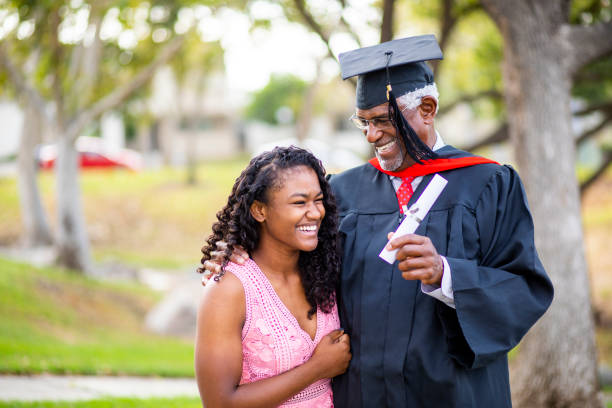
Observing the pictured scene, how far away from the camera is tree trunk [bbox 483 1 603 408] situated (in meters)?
5.50

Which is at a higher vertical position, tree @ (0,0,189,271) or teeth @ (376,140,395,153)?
tree @ (0,0,189,271)

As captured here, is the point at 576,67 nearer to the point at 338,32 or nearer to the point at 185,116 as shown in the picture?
the point at 338,32

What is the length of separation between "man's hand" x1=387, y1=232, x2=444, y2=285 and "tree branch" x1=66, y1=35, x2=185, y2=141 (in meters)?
9.73

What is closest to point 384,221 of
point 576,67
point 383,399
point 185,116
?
point 383,399

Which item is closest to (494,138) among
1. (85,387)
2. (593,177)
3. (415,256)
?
(593,177)

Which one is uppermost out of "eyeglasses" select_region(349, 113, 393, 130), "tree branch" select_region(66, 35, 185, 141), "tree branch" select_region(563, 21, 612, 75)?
"tree branch" select_region(66, 35, 185, 141)

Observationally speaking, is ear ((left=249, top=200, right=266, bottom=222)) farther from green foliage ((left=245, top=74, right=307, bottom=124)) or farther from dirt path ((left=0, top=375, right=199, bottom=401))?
green foliage ((left=245, top=74, right=307, bottom=124))

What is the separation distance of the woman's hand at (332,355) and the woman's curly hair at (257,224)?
0.41ft

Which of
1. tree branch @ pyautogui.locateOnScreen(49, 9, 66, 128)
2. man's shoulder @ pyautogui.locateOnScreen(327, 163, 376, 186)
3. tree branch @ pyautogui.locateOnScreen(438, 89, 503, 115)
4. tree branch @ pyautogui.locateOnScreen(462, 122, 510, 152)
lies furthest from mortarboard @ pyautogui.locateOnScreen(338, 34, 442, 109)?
tree branch @ pyautogui.locateOnScreen(49, 9, 66, 128)

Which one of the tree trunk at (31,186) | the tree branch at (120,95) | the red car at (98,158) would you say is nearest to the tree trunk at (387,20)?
the tree branch at (120,95)

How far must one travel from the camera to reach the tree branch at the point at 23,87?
12047 mm

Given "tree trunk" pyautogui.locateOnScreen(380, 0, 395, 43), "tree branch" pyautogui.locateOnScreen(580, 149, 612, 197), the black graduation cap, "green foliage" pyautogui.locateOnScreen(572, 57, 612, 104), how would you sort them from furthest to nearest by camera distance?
"tree branch" pyautogui.locateOnScreen(580, 149, 612, 197)
"green foliage" pyautogui.locateOnScreen(572, 57, 612, 104)
"tree trunk" pyautogui.locateOnScreen(380, 0, 395, 43)
the black graduation cap

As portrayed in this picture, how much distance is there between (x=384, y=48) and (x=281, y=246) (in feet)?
3.22

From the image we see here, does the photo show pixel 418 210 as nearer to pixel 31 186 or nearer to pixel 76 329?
pixel 76 329
